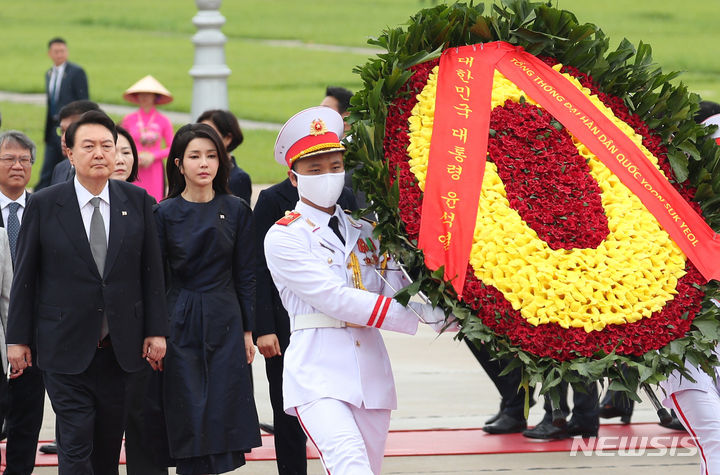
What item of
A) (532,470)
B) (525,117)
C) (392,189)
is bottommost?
(532,470)

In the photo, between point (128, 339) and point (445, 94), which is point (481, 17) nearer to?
point (445, 94)

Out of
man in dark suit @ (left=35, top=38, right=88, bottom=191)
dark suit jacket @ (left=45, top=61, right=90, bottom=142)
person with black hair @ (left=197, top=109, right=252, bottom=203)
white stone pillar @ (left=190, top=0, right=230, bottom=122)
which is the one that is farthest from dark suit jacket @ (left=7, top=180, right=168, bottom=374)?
dark suit jacket @ (left=45, top=61, right=90, bottom=142)

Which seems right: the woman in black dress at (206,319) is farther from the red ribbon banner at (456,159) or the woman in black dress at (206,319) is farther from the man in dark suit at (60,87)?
the man in dark suit at (60,87)

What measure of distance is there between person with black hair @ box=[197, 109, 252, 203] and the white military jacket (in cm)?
223

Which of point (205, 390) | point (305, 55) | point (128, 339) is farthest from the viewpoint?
point (305, 55)

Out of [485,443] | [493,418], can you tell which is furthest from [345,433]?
[493,418]

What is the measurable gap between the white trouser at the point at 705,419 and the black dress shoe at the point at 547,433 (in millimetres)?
1947

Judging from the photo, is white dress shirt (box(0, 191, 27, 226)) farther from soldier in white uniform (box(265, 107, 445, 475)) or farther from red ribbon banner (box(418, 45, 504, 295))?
red ribbon banner (box(418, 45, 504, 295))

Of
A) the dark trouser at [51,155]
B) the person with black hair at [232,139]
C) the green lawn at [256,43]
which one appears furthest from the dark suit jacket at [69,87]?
the person with black hair at [232,139]

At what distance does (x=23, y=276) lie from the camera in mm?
5125

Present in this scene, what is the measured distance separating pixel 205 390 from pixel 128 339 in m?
0.62

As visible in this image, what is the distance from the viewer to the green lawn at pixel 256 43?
25250mm

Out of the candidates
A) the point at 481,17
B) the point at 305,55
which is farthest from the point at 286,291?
the point at 305,55

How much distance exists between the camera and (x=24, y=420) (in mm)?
6082
